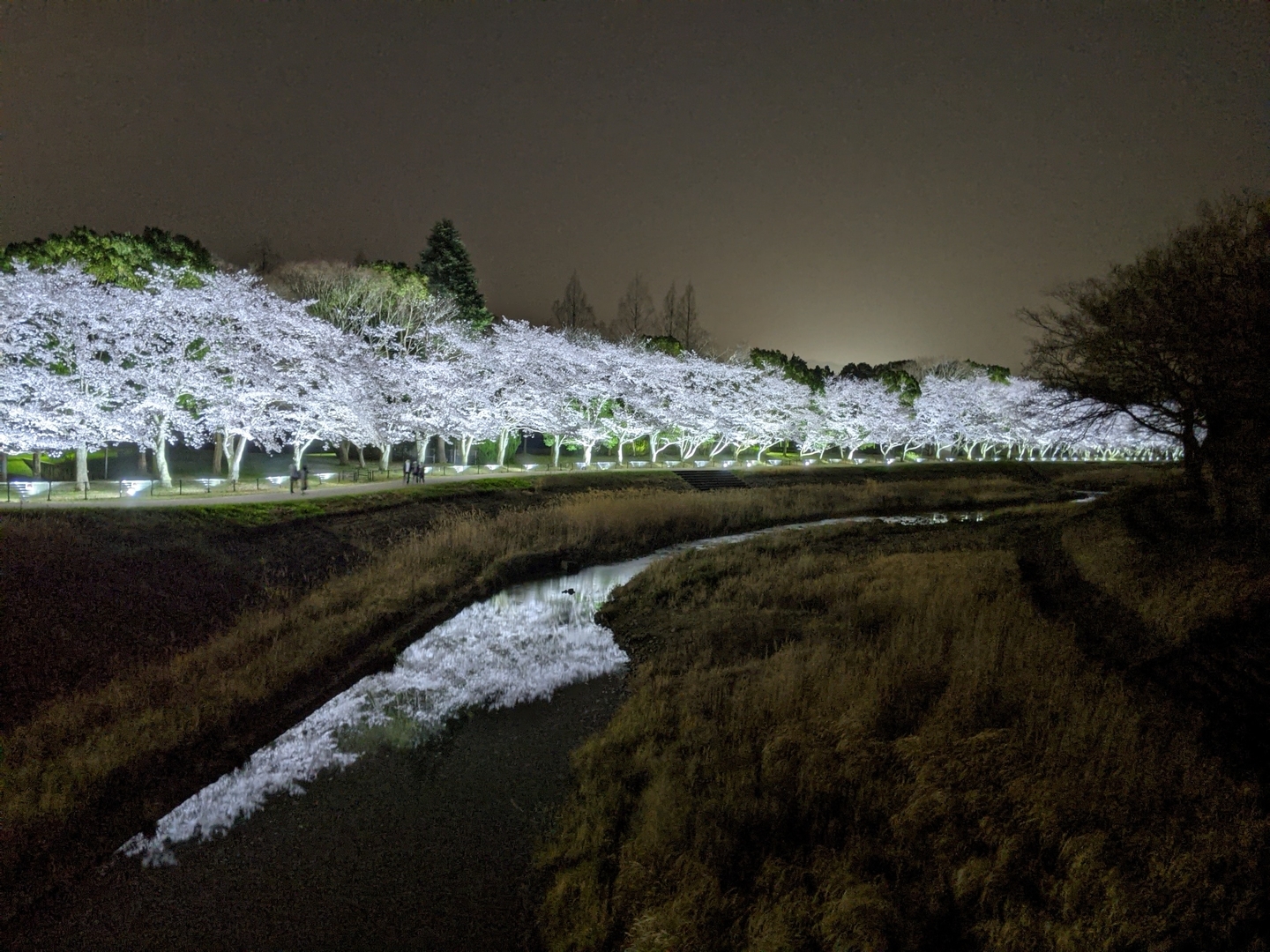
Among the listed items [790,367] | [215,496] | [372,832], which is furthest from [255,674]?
[790,367]

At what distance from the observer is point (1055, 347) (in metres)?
20.8

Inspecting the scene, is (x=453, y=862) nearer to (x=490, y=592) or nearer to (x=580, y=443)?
(x=490, y=592)

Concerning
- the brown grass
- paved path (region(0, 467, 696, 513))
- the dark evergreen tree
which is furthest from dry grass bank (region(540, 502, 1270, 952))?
the dark evergreen tree

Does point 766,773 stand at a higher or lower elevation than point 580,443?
lower

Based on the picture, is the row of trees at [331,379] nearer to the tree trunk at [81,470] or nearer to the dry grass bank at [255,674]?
the tree trunk at [81,470]

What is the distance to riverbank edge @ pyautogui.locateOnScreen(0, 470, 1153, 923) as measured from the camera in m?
6.78

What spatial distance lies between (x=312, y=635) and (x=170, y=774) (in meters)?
4.65

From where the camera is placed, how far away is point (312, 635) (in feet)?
43.0

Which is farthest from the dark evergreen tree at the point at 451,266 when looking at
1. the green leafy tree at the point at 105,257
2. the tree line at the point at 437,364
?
the green leafy tree at the point at 105,257

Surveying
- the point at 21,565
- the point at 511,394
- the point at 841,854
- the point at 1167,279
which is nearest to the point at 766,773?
the point at 841,854

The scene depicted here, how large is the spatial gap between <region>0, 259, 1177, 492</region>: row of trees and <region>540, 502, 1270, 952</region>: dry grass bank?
14746 mm

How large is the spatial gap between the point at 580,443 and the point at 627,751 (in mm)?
34921

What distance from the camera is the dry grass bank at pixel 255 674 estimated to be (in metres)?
7.73

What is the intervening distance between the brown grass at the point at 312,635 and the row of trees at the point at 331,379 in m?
8.13
